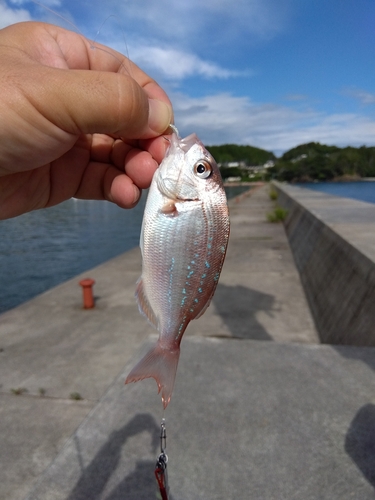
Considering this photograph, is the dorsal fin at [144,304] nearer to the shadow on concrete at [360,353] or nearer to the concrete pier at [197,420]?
the concrete pier at [197,420]

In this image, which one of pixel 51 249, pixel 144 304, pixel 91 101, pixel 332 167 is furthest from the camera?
pixel 332 167

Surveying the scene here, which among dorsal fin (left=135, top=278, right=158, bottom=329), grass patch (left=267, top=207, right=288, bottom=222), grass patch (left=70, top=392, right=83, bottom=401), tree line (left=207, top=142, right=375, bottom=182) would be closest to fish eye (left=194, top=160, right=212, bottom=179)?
dorsal fin (left=135, top=278, right=158, bottom=329)

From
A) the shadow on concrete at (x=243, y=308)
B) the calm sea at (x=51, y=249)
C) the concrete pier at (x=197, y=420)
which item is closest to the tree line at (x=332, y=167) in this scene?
the calm sea at (x=51, y=249)

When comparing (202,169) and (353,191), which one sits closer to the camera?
(202,169)

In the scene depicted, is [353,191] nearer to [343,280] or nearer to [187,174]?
[343,280]

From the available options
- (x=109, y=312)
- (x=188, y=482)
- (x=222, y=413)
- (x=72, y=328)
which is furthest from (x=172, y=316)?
(x=109, y=312)

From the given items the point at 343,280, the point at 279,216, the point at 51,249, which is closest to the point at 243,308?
the point at 343,280
